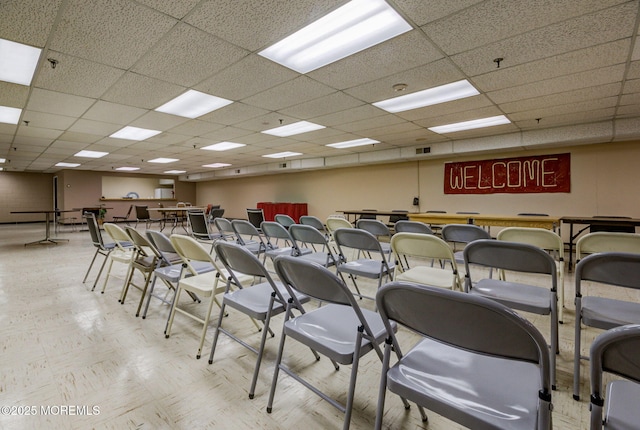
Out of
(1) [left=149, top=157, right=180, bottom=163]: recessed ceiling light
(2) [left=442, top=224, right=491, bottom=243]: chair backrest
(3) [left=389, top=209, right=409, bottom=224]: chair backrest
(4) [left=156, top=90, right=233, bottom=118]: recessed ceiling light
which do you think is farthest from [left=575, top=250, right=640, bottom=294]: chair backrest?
(1) [left=149, top=157, right=180, bottom=163]: recessed ceiling light

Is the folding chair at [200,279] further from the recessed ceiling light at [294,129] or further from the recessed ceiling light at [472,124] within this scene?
the recessed ceiling light at [472,124]

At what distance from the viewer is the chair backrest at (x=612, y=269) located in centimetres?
139

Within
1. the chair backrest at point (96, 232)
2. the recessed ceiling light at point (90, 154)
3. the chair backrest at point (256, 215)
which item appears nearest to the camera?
the chair backrest at point (96, 232)

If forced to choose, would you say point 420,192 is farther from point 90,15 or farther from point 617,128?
point 90,15

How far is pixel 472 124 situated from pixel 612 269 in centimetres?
454

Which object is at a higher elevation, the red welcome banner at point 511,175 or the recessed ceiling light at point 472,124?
the recessed ceiling light at point 472,124

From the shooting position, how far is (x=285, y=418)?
1.43 meters

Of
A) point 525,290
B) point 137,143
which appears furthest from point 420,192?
point 137,143

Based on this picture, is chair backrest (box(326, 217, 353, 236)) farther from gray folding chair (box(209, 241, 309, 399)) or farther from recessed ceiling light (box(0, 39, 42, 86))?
recessed ceiling light (box(0, 39, 42, 86))

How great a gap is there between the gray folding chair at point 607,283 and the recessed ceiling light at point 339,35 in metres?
2.00

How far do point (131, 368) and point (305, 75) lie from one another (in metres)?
2.97

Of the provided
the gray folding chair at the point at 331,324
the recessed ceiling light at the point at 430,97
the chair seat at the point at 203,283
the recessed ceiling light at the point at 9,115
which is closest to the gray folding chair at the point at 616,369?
the gray folding chair at the point at 331,324

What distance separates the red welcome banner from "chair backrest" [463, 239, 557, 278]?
5.75 metres

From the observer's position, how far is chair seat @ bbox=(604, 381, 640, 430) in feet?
2.57
